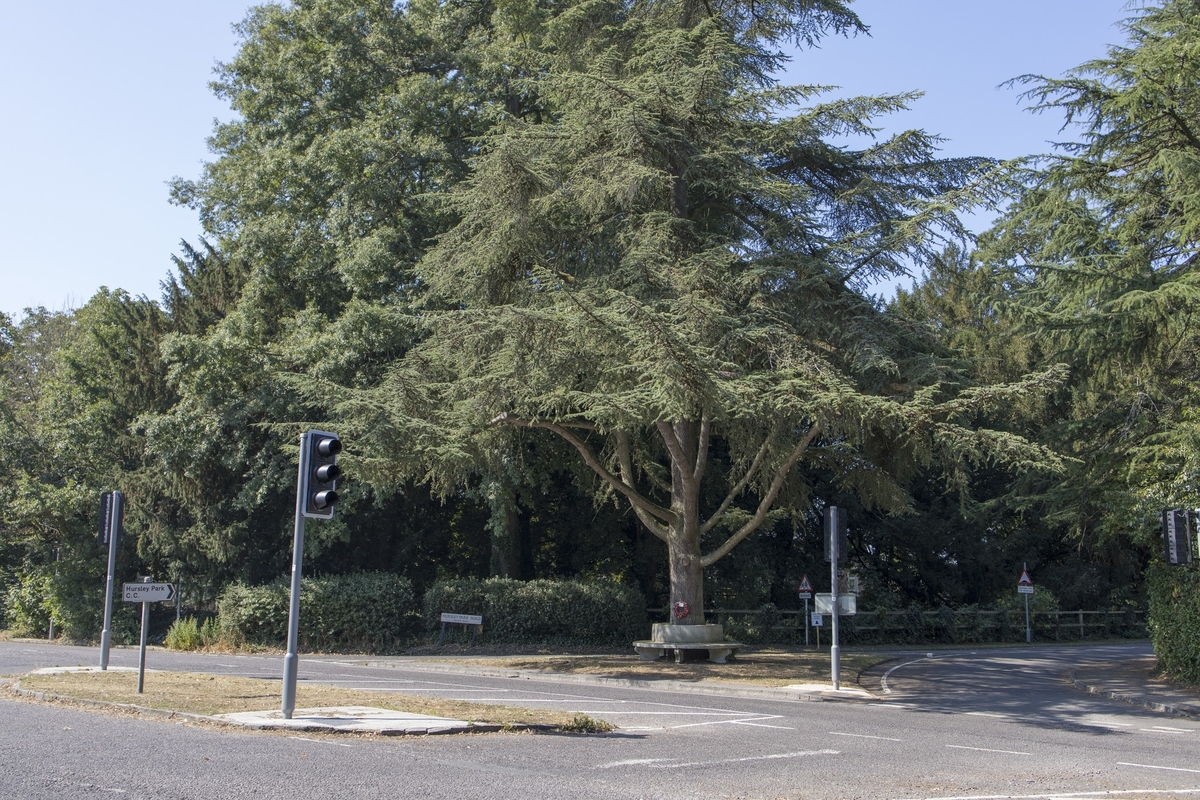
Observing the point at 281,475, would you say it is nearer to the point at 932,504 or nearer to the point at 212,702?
the point at 212,702

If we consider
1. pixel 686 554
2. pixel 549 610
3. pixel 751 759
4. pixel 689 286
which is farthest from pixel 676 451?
pixel 751 759

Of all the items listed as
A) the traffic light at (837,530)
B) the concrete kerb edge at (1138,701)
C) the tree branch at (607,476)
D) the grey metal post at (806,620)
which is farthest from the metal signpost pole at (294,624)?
the grey metal post at (806,620)

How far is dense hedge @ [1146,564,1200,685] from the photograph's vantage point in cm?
1858

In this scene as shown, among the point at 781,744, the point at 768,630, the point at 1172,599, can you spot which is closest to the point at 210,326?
the point at 768,630

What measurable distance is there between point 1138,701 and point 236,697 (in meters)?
14.7

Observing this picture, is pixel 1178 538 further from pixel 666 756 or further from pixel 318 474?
pixel 318 474

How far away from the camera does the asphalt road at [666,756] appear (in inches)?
289

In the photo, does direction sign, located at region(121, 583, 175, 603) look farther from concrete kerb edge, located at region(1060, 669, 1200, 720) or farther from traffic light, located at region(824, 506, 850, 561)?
concrete kerb edge, located at region(1060, 669, 1200, 720)

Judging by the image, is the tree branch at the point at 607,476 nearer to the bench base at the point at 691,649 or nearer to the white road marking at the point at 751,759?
the bench base at the point at 691,649

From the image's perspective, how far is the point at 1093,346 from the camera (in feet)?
69.7

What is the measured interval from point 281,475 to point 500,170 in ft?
38.1

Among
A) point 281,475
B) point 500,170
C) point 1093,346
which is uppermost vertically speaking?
point 500,170

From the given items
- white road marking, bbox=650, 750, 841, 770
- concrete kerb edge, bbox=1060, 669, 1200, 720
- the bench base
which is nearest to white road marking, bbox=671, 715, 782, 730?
white road marking, bbox=650, 750, 841, 770

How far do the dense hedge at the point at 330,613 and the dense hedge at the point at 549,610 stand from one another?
138cm
